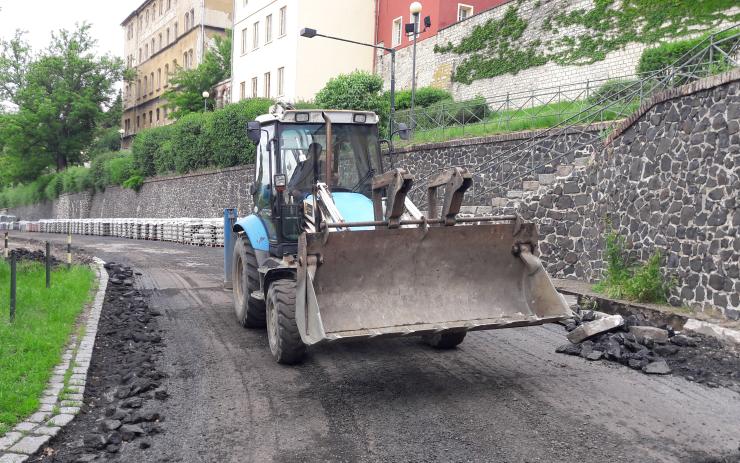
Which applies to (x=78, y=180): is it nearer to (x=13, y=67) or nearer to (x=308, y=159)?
(x=13, y=67)

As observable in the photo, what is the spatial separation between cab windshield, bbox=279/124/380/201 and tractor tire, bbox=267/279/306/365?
1.48 meters

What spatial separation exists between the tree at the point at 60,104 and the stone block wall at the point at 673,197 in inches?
2368

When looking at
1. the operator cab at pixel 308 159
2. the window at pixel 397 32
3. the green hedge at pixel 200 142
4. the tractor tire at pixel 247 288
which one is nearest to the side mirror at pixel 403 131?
the operator cab at pixel 308 159

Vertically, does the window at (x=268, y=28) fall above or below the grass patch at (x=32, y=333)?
above

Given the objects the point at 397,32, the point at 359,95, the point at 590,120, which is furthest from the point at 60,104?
the point at 590,120

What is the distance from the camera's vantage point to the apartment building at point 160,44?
192 ft

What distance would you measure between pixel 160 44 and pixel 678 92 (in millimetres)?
67602

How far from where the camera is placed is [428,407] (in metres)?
5.61

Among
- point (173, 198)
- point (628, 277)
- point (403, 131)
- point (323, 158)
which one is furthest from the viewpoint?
point (173, 198)

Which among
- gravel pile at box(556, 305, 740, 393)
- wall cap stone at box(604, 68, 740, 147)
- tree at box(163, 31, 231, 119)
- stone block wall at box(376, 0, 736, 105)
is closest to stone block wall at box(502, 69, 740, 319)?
wall cap stone at box(604, 68, 740, 147)

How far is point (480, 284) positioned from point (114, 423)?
11.7 ft

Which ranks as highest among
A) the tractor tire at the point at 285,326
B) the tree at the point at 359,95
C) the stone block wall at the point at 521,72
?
the stone block wall at the point at 521,72

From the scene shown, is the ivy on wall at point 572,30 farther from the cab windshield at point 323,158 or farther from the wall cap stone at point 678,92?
the cab windshield at point 323,158

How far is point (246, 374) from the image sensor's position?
6.66 m
